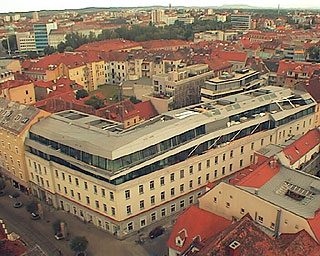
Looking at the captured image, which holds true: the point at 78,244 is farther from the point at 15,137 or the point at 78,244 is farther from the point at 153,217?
the point at 15,137

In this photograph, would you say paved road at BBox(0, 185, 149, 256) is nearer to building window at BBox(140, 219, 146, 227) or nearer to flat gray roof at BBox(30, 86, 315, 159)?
building window at BBox(140, 219, 146, 227)

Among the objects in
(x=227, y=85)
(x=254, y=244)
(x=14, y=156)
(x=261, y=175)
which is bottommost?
(x=14, y=156)

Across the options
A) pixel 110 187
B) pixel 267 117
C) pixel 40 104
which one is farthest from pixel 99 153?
pixel 40 104

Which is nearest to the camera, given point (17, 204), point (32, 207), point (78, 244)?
point (78, 244)

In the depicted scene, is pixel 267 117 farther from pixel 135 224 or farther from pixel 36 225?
pixel 36 225

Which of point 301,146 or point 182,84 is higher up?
point 301,146

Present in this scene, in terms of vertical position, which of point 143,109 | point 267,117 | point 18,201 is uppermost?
point 267,117

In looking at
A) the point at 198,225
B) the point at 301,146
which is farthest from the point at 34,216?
the point at 301,146
